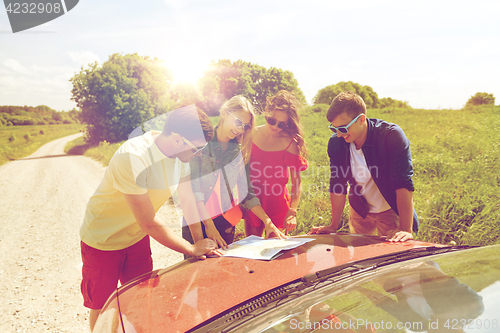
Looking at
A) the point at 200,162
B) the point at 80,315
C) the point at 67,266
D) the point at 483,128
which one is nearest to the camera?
the point at 200,162

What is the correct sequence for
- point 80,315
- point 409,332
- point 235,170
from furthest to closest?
point 80,315
point 235,170
point 409,332

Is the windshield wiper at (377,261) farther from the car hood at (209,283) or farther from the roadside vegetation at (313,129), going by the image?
the roadside vegetation at (313,129)

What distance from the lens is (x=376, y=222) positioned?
7.69ft

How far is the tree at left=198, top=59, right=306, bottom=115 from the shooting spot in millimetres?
42719

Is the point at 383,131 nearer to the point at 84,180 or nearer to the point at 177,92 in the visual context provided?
the point at 84,180

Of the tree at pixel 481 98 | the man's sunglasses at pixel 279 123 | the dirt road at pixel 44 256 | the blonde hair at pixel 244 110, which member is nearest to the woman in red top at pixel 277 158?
the man's sunglasses at pixel 279 123

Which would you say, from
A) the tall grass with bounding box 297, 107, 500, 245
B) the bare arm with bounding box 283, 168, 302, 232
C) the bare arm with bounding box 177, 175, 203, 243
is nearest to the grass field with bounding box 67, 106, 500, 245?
the tall grass with bounding box 297, 107, 500, 245

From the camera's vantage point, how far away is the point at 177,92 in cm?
Answer: 3188

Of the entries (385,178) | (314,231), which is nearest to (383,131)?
(385,178)

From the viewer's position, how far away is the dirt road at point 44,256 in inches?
106

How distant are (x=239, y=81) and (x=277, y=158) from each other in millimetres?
43801

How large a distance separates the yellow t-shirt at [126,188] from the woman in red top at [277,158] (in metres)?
1.00

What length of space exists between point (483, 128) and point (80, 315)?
Result: 13689mm

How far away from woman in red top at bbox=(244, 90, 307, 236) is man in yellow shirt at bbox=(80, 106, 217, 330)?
93 cm
